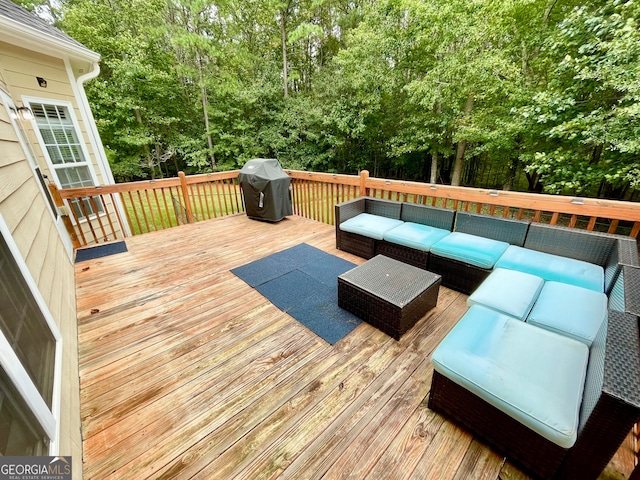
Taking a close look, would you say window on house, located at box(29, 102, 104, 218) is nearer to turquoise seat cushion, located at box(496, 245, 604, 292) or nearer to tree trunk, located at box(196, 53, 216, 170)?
turquoise seat cushion, located at box(496, 245, 604, 292)

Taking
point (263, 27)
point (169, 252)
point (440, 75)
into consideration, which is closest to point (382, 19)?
point (440, 75)

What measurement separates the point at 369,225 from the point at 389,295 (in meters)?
1.31

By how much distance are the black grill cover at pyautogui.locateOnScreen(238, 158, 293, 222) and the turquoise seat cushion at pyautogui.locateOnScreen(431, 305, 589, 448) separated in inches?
142

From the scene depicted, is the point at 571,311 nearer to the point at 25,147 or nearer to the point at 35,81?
the point at 25,147

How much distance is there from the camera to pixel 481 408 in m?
1.29

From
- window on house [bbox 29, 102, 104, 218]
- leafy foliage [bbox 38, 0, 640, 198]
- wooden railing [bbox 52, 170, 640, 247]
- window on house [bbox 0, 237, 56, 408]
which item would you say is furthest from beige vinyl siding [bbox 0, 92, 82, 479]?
leafy foliage [bbox 38, 0, 640, 198]

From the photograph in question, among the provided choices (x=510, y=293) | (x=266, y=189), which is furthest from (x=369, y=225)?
(x=266, y=189)

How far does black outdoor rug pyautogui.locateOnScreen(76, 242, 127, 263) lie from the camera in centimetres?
346

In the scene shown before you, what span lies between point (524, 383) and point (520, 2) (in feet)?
25.6

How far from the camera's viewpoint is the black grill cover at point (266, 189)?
4.41m

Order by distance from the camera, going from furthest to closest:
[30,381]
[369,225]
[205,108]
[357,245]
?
[205,108]
[357,245]
[369,225]
[30,381]

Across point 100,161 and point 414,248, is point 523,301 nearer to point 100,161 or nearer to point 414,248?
point 414,248

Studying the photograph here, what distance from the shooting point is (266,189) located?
4.45 meters

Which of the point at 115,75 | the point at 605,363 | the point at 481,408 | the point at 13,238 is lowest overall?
the point at 481,408
